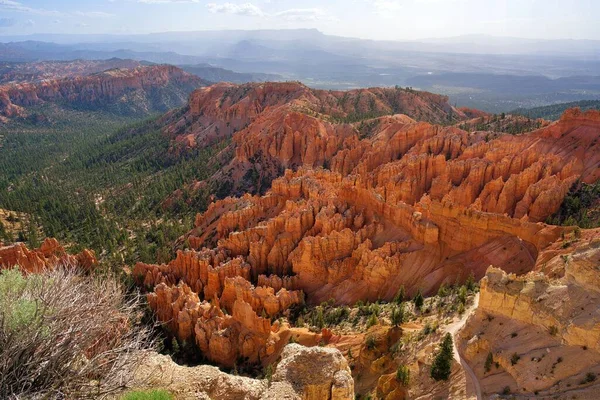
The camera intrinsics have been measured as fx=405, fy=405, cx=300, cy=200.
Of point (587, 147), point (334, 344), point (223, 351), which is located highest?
point (587, 147)

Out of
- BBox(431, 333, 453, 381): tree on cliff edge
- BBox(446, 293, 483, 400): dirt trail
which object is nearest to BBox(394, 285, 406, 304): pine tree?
BBox(446, 293, 483, 400): dirt trail

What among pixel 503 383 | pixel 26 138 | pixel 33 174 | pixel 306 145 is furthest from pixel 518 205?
pixel 26 138

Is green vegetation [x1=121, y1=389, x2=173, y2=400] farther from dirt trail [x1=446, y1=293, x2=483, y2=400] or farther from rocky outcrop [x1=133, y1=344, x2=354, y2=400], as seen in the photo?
dirt trail [x1=446, y1=293, x2=483, y2=400]

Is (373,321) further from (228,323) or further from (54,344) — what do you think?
(54,344)

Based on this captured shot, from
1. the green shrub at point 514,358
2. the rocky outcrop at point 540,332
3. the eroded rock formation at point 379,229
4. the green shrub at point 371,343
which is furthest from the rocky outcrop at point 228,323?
the green shrub at point 514,358

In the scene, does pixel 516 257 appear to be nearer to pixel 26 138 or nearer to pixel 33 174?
pixel 33 174

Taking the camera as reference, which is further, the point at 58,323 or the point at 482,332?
the point at 482,332

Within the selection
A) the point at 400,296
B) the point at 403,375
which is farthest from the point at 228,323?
the point at 403,375
